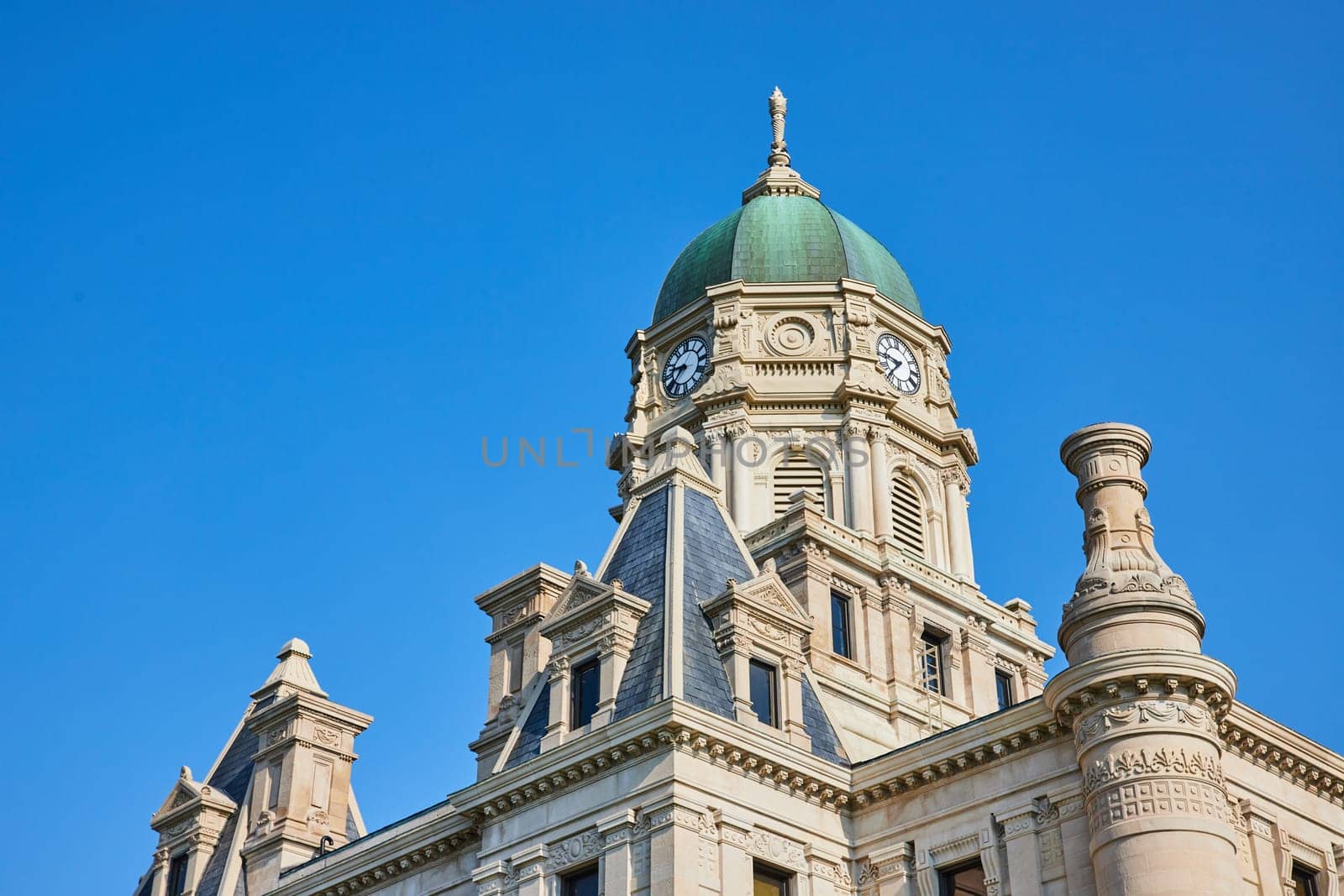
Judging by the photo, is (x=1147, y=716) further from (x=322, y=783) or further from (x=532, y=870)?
(x=322, y=783)

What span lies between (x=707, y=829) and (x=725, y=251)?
30957mm

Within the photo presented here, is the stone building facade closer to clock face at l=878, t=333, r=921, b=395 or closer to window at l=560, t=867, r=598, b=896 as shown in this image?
window at l=560, t=867, r=598, b=896

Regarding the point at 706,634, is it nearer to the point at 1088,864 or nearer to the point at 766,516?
the point at 1088,864

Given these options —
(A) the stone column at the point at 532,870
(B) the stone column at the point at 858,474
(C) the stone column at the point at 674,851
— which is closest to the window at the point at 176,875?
(A) the stone column at the point at 532,870

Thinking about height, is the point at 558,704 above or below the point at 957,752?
above

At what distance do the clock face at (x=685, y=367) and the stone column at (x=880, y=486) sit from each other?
640 cm

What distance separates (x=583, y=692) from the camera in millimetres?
40344

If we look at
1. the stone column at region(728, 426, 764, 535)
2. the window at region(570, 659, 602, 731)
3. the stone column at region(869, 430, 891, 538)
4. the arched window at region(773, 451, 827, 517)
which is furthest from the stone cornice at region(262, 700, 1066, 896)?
the arched window at region(773, 451, 827, 517)

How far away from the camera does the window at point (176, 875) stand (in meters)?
51.8

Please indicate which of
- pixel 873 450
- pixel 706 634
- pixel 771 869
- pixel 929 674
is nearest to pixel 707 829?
pixel 771 869

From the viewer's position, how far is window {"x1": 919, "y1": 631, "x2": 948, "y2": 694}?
52.4 metres

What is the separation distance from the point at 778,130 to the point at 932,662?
1013 inches

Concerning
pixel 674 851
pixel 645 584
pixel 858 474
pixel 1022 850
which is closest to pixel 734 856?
pixel 674 851

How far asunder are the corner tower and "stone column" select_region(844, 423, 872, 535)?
0.05 meters
